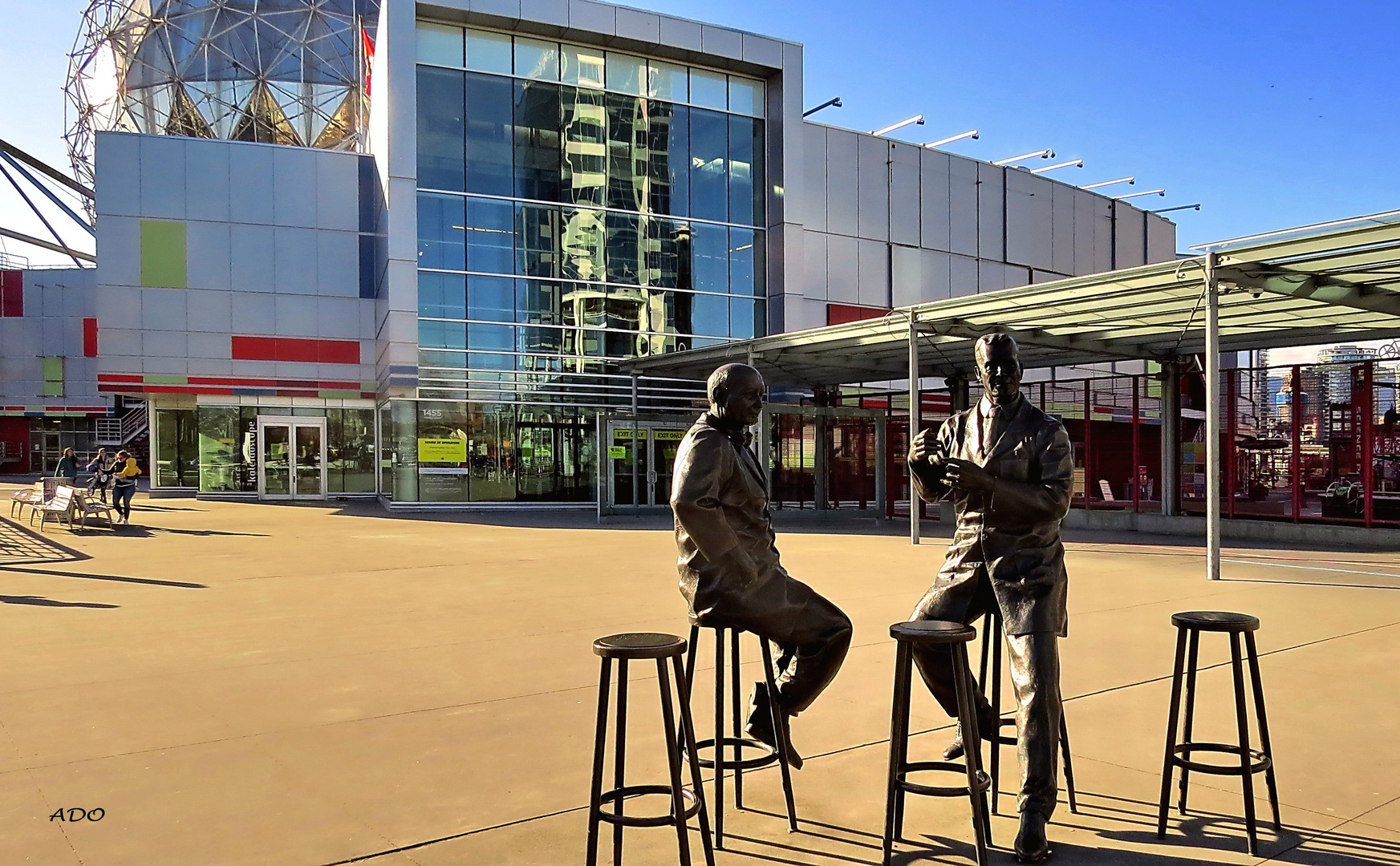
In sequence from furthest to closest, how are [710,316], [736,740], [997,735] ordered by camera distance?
[710,316]
[997,735]
[736,740]

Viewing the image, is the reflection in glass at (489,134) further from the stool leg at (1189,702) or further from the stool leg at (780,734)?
the stool leg at (1189,702)

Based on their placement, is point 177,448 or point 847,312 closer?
point 847,312

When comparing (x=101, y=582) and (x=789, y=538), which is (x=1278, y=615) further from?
(x=101, y=582)

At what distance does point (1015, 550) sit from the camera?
422 centimetres

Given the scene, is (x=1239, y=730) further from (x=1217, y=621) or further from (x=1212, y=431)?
(x=1212, y=431)

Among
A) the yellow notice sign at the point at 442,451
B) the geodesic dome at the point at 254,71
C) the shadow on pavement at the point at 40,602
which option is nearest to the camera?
the shadow on pavement at the point at 40,602

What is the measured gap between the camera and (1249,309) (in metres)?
15.4

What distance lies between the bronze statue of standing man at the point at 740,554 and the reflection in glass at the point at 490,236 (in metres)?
23.9

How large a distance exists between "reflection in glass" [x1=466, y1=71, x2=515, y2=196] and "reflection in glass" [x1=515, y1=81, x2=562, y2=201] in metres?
0.23

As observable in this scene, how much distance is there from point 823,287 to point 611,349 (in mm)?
6715

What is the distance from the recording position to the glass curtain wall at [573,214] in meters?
26.9

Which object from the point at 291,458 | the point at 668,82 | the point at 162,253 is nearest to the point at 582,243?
the point at 668,82

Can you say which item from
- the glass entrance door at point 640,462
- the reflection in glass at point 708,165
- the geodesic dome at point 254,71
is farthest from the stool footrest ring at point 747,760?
the geodesic dome at point 254,71

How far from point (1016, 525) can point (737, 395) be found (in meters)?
1.23
